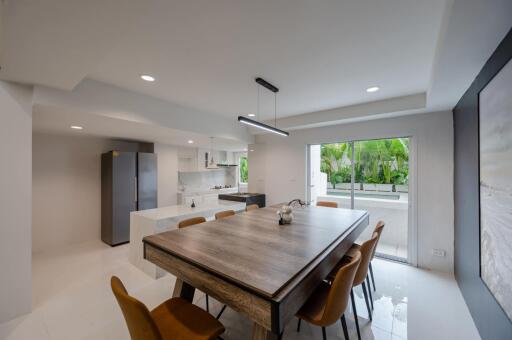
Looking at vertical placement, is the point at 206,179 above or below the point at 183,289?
above

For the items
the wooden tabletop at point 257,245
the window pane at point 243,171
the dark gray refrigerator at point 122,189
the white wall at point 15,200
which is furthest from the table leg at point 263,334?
the window pane at point 243,171

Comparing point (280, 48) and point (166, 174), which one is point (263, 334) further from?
point (166, 174)

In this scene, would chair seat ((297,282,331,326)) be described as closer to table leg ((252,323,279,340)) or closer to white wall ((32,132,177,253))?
table leg ((252,323,279,340))

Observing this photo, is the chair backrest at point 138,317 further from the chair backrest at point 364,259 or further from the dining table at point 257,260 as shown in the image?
the chair backrest at point 364,259

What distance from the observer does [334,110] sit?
377cm

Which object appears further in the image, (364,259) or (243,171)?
(243,171)

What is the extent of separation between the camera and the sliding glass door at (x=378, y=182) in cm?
372

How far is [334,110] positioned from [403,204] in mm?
2105

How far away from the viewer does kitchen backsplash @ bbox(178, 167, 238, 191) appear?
6.45 m

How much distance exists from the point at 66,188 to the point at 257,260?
4.65 meters

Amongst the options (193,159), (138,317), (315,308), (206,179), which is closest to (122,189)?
(193,159)

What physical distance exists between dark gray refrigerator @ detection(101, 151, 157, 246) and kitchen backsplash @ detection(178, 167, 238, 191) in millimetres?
1623

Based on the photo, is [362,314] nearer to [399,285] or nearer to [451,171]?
[399,285]

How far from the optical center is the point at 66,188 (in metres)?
4.14
